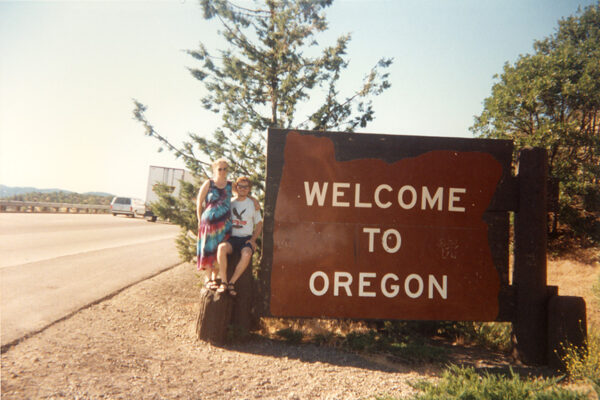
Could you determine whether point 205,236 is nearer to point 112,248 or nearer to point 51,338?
point 51,338

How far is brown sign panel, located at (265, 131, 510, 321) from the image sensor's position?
4.51 meters

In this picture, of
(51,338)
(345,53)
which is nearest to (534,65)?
(345,53)

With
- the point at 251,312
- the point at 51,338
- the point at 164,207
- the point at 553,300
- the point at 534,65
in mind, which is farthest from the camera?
the point at 534,65

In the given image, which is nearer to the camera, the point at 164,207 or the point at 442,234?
the point at 442,234

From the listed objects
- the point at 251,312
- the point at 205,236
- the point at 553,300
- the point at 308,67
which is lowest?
the point at 251,312

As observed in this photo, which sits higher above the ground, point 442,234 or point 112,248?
point 442,234

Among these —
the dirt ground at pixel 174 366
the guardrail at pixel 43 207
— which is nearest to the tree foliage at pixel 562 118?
the dirt ground at pixel 174 366

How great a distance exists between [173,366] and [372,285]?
2.41 meters

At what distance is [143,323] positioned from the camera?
496 centimetres

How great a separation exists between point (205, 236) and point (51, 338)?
1.91 metres

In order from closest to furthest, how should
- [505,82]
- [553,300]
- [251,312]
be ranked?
[553,300] < [251,312] < [505,82]

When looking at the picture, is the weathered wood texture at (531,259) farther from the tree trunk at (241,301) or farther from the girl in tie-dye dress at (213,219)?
the girl in tie-dye dress at (213,219)

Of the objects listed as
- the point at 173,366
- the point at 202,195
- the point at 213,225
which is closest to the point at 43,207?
the point at 202,195

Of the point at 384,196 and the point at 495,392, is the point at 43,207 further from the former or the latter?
the point at 495,392
